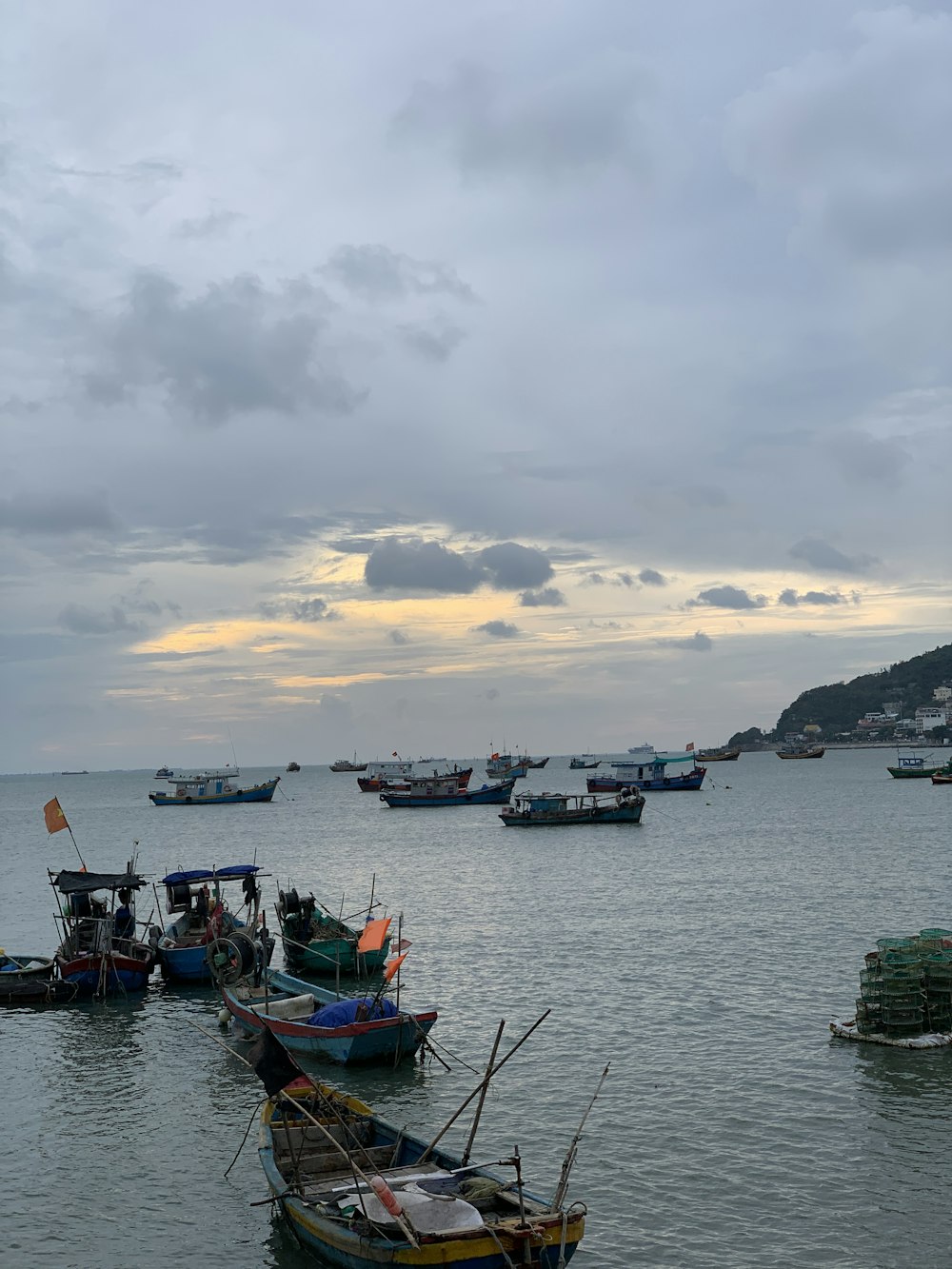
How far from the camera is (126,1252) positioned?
13719 mm

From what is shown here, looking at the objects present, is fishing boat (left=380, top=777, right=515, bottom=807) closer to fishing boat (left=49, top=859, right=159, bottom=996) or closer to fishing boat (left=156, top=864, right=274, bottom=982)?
fishing boat (left=156, top=864, right=274, bottom=982)

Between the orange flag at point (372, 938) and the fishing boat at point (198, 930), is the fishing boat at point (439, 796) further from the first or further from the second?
the orange flag at point (372, 938)

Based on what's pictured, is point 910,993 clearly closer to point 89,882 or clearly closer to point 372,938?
point 372,938

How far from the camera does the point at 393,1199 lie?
452 inches

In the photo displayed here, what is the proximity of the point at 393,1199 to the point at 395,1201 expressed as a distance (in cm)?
5

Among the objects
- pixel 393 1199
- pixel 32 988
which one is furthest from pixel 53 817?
pixel 393 1199

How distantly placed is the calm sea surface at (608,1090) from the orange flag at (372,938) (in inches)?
46.7

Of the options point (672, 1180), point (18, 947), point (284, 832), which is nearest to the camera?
point (672, 1180)

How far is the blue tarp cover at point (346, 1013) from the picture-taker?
20906 mm

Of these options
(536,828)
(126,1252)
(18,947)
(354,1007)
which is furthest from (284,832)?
(126,1252)

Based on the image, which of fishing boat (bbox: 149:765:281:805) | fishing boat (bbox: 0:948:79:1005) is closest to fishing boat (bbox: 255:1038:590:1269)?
fishing boat (bbox: 0:948:79:1005)

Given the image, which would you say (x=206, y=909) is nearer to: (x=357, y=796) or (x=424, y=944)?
(x=424, y=944)

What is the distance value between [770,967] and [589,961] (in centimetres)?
499

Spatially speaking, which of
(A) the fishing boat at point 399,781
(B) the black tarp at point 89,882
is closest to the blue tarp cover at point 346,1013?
(B) the black tarp at point 89,882
